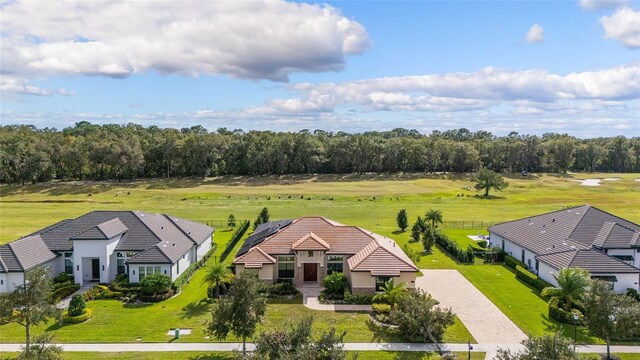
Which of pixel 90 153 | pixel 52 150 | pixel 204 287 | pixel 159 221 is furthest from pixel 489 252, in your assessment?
pixel 52 150

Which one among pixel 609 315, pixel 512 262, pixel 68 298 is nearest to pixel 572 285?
pixel 609 315

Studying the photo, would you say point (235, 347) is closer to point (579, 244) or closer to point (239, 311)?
point (239, 311)

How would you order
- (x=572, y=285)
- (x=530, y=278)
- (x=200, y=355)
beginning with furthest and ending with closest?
1. (x=530, y=278)
2. (x=572, y=285)
3. (x=200, y=355)

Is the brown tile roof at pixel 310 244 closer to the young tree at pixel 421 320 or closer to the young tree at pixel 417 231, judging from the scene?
the young tree at pixel 421 320

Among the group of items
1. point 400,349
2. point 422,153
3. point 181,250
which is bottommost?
point 400,349

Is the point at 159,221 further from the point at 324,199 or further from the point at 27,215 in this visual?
the point at 324,199

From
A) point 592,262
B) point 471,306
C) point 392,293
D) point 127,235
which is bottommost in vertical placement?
point 471,306
